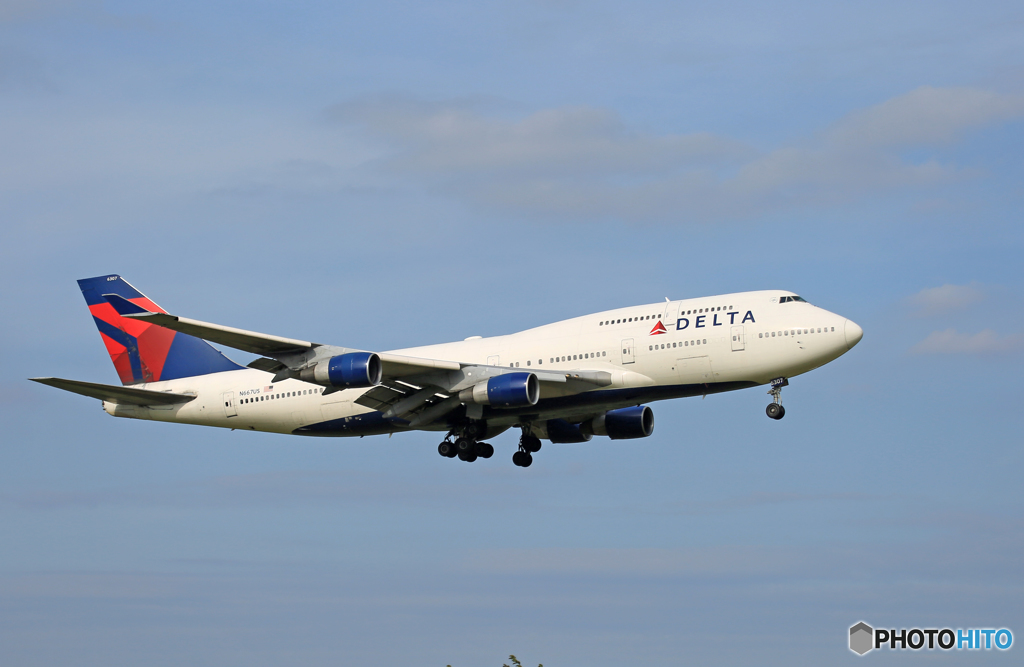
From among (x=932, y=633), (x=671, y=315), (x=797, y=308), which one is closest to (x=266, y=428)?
(x=671, y=315)

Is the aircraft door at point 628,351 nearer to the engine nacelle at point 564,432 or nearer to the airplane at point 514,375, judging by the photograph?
the airplane at point 514,375

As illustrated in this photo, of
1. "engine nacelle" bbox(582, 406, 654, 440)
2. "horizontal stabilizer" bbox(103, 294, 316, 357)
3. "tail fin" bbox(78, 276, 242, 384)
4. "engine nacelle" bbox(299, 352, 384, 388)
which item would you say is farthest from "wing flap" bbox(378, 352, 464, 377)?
"tail fin" bbox(78, 276, 242, 384)

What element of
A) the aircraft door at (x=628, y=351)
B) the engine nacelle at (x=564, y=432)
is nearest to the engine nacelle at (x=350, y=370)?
the aircraft door at (x=628, y=351)

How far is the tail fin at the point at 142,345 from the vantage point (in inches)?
1945

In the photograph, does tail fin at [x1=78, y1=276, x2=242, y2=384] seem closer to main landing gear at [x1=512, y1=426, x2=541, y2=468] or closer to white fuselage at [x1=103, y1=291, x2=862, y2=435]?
white fuselage at [x1=103, y1=291, x2=862, y2=435]

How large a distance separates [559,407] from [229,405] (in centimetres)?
1451

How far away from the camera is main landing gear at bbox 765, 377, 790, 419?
3955cm

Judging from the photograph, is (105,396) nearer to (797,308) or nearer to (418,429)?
(418,429)

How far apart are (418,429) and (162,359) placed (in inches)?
518

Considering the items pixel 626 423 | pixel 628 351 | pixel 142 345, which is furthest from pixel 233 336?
pixel 626 423

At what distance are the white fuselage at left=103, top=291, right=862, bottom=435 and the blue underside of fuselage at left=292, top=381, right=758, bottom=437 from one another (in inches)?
1.6

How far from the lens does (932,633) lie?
1212 inches

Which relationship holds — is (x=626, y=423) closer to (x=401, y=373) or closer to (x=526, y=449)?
(x=526, y=449)

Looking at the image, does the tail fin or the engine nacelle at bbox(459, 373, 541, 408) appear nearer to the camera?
the engine nacelle at bbox(459, 373, 541, 408)
